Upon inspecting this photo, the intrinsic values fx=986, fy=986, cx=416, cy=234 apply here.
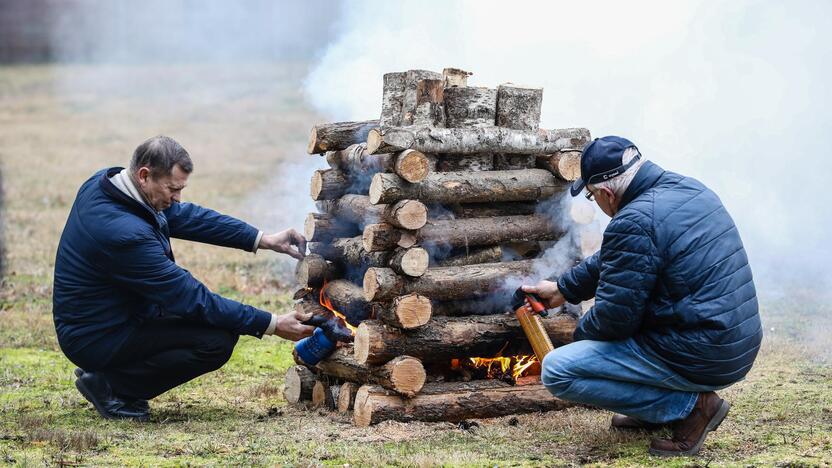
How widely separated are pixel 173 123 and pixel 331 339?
2565cm

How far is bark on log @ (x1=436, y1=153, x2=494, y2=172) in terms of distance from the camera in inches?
283

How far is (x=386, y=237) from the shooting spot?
6777 mm

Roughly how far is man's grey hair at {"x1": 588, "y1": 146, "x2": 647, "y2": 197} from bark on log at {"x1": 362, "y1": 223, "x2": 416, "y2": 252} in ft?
4.94

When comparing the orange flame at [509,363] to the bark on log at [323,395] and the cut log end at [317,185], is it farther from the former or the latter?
the cut log end at [317,185]

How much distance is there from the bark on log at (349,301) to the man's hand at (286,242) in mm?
406

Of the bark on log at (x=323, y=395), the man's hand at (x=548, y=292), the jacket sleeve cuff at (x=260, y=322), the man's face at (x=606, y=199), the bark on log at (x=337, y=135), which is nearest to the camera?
the man's face at (x=606, y=199)

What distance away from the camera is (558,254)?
751 centimetres

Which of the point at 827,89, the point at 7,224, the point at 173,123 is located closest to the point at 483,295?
the point at 827,89

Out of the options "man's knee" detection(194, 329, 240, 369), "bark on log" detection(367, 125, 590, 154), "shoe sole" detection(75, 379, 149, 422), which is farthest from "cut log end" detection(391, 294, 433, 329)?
"shoe sole" detection(75, 379, 149, 422)

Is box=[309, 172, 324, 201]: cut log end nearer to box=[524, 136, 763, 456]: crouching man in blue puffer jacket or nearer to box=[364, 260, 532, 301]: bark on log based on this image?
box=[364, 260, 532, 301]: bark on log

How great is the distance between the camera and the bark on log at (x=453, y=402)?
676cm

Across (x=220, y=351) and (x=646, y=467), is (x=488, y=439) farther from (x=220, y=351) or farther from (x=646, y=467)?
(x=220, y=351)

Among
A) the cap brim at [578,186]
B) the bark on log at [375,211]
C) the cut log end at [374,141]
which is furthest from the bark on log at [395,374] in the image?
the cap brim at [578,186]

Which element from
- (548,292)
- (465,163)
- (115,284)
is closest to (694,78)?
(465,163)
